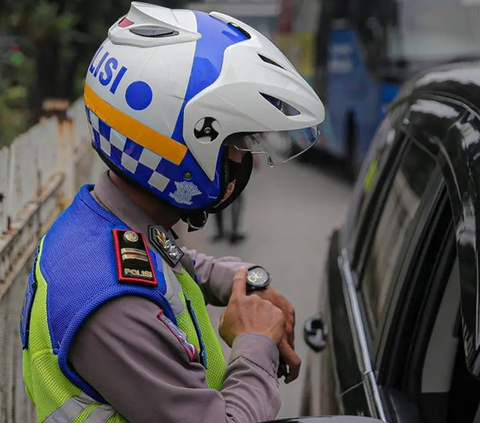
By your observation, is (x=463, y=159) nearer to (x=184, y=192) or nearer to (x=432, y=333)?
(x=432, y=333)

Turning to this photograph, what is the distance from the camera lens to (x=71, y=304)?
1544mm

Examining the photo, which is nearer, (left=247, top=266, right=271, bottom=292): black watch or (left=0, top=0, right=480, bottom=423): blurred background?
(left=247, top=266, right=271, bottom=292): black watch

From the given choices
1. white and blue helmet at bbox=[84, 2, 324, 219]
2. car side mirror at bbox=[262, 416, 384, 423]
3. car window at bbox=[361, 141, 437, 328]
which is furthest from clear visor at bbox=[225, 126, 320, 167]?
car side mirror at bbox=[262, 416, 384, 423]

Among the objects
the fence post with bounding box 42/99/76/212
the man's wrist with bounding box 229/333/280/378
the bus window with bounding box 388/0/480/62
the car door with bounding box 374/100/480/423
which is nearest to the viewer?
the man's wrist with bounding box 229/333/280/378

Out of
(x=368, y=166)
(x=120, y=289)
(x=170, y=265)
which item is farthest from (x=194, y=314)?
(x=368, y=166)

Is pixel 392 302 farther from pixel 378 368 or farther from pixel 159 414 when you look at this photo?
pixel 159 414

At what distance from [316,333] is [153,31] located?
50.3 inches

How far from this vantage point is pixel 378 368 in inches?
83.1

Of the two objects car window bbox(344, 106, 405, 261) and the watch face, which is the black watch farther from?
car window bbox(344, 106, 405, 261)

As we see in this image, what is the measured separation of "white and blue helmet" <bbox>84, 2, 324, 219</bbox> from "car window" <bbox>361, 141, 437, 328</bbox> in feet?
1.59

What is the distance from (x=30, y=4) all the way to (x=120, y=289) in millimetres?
9444

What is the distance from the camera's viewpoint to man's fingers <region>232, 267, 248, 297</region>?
1.88m

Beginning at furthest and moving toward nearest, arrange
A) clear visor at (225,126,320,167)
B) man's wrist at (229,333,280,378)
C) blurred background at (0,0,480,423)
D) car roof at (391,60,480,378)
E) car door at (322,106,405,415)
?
1. blurred background at (0,0,480,423)
2. car door at (322,106,405,415)
3. clear visor at (225,126,320,167)
4. man's wrist at (229,333,280,378)
5. car roof at (391,60,480,378)

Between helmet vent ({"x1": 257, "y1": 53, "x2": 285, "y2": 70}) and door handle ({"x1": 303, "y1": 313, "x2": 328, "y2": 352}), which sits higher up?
helmet vent ({"x1": 257, "y1": 53, "x2": 285, "y2": 70})
